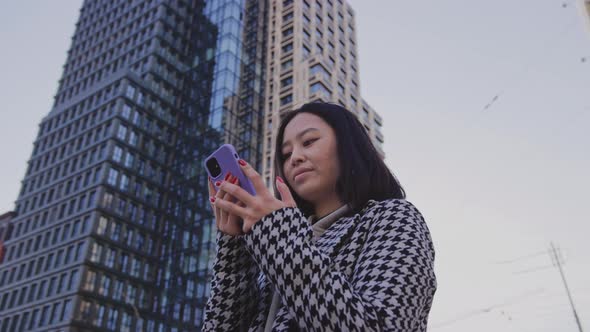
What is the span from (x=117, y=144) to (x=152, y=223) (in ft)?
33.9

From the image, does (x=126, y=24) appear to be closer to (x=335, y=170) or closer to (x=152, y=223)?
(x=152, y=223)

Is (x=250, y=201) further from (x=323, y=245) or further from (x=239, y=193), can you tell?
(x=323, y=245)

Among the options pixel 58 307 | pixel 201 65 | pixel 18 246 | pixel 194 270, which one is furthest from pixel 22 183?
pixel 194 270

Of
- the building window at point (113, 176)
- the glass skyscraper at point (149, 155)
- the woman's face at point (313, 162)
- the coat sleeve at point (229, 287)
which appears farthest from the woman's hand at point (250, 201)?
the building window at point (113, 176)

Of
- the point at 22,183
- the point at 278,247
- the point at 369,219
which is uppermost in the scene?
the point at 22,183

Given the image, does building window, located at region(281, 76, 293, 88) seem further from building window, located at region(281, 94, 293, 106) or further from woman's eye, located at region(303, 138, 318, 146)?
woman's eye, located at region(303, 138, 318, 146)

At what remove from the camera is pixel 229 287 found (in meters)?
1.86

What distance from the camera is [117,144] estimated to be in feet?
184

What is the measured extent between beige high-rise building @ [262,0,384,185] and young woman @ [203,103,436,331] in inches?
1823

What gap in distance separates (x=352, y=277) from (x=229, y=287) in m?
0.52

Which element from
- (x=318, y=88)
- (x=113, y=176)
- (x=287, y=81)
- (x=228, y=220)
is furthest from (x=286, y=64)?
(x=228, y=220)

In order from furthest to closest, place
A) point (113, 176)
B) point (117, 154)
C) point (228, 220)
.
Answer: point (117, 154) < point (113, 176) < point (228, 220)

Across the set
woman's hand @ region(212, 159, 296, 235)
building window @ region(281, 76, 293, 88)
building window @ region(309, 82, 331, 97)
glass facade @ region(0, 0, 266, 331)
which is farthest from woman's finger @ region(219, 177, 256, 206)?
building window @ region(281, 76, 293, 88)

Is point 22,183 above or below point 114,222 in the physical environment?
above
